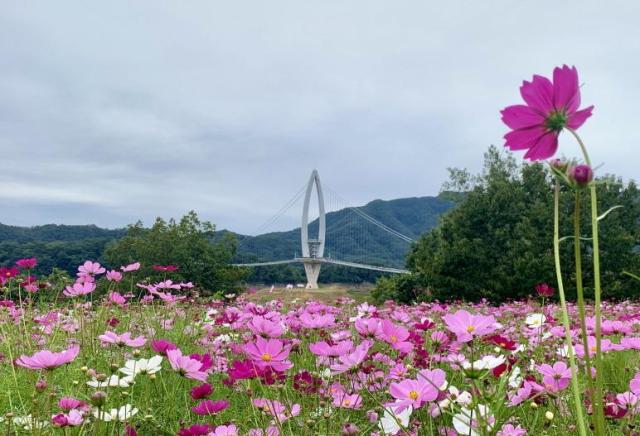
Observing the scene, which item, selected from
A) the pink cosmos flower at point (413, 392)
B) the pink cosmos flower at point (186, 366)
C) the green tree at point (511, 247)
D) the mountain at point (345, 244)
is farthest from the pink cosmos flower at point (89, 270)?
the mountain at point (345, 244)

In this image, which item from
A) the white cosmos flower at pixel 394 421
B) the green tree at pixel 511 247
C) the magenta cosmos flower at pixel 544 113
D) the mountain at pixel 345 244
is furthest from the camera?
the mountain at pixel 345 244

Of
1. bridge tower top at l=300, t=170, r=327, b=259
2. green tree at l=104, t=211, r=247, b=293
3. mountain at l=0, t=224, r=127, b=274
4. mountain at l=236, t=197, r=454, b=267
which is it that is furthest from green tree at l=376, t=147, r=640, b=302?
mountain at l=236, t=197, r=454, b=267

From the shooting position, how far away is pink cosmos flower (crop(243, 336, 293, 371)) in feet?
4.18

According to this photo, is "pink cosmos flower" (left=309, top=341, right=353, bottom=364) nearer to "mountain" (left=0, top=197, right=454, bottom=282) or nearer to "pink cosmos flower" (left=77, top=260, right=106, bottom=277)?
"pink cosmos flower" (left=77, top=260, right=106, bottom=277)

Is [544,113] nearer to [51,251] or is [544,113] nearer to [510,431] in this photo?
[510,431]

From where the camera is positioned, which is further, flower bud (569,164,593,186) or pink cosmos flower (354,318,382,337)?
pink cosmos flower (354,318,382,337)

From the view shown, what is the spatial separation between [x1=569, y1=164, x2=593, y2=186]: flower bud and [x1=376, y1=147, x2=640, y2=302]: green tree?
636 inches

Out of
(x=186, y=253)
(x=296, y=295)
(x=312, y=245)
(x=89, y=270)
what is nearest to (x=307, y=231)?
Result: (x=312, y=245)

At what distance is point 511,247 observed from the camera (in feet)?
61.1

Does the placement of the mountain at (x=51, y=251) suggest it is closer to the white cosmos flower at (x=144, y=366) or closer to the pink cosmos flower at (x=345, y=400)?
the white cosmos flower at (x=144, y=366)

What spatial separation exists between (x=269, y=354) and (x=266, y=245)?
62.9 metres

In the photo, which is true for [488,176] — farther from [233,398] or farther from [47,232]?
[47,232]

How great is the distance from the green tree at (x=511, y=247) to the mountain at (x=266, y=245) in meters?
21.4

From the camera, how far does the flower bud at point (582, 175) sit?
64 centimetres
